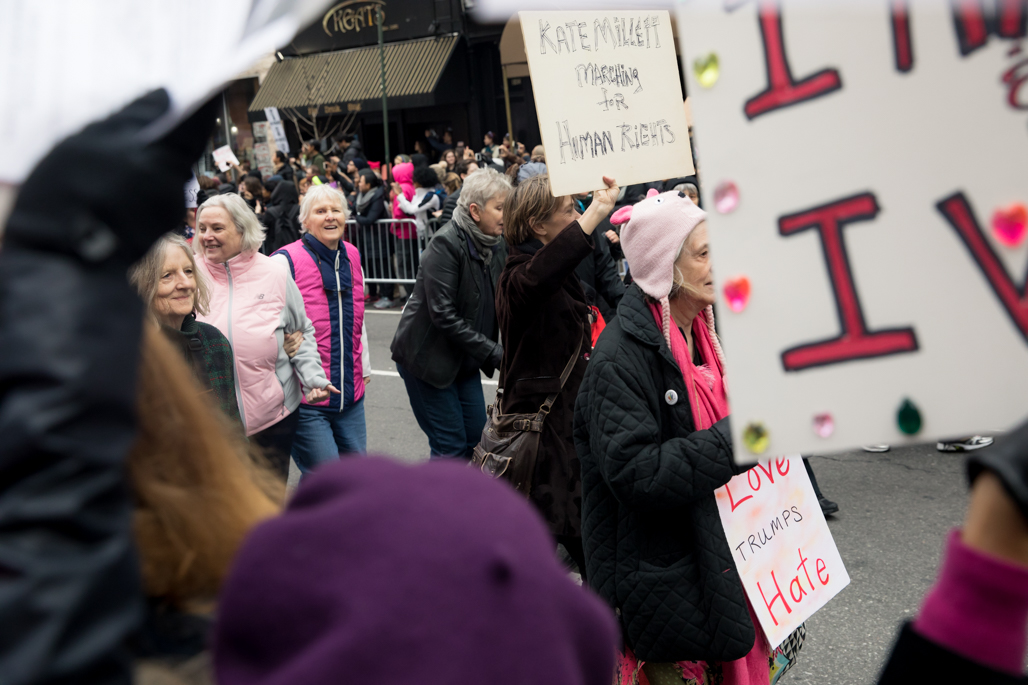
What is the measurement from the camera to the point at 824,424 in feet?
3.90

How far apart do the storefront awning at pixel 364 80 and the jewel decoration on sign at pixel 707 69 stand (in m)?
20.8

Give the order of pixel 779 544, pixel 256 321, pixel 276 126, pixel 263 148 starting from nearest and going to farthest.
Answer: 1. pixel 779 544
2. pixel 256 321
3. pixel 276 126
4. pixel 263 148

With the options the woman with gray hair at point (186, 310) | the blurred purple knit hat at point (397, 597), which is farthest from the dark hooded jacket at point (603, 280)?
the blurred purple knit hat at point (397, 597)

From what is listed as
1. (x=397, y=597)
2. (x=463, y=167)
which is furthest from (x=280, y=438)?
(x=463, y=167)

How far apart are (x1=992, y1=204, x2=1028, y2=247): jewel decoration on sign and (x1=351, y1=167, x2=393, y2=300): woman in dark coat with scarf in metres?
11.7

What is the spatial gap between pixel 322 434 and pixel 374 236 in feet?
27.9

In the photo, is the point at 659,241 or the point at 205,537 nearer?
the point at 205,537

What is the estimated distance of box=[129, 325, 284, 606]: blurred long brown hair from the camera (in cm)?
99

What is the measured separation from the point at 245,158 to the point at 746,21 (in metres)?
28.3

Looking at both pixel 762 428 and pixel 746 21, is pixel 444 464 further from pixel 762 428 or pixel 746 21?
pixel 746 21

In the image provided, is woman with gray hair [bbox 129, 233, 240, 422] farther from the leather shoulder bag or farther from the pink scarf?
the pink scarf

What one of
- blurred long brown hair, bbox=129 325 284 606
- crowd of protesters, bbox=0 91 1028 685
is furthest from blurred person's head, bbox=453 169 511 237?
blurred long brown hair, bbox=129 325 284 606

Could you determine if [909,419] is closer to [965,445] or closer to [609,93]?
[609,93]

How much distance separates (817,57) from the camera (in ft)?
3.75
